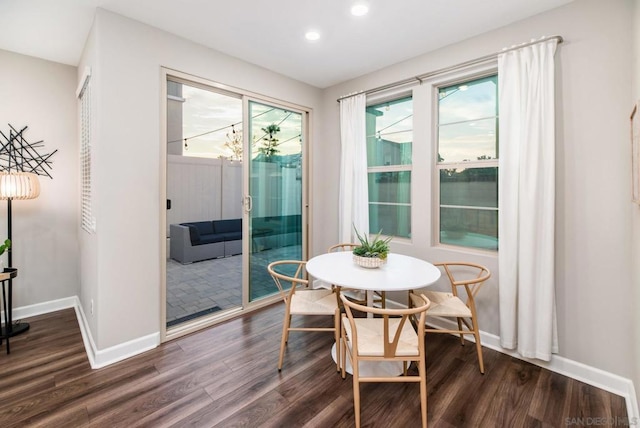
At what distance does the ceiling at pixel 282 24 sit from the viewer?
211 cm

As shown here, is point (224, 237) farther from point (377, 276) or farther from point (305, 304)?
point (377, 276)

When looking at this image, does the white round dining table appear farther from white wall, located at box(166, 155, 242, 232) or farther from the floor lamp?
white wall, located at box(166, 155, 242, 232)

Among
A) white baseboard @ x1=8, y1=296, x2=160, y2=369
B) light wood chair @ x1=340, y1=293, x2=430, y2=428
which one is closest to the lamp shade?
white baseboard @ x1=8, y1=296, x2=160, y2=369

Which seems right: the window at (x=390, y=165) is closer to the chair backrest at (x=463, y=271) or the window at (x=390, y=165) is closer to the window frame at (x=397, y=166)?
the window frame at (x=397, y=166)

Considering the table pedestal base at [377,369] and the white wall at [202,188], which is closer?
the table pedestal base at [377,369]

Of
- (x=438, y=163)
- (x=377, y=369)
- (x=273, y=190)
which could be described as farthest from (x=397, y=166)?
(x=377, y=369)

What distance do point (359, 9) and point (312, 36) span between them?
1.73 feet

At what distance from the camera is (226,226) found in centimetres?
621

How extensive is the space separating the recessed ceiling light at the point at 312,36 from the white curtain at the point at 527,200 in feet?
5.03

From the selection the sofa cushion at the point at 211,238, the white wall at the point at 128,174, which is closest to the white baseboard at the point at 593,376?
the white wall at the point at 128,174

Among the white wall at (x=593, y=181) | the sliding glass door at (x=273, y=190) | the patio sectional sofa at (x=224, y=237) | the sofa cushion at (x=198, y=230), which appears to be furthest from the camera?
the sofa cushion at (x=198, y=230)

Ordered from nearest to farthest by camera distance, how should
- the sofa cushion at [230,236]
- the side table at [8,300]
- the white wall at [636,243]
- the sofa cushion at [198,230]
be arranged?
the white wall at [636,243], the side table at [8,300], the sofa cushion at [198,230], the sofa cushion at [230,236]

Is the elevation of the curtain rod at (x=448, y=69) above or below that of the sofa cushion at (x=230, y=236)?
above

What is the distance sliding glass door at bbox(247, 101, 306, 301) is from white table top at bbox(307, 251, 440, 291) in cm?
106
